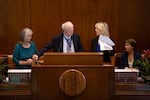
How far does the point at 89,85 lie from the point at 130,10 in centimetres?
405

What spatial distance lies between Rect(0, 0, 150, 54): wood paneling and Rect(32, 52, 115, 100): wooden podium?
12.4ft

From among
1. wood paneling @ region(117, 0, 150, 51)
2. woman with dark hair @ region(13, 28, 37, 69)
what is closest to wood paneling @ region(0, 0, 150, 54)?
wood paneling @ region(117, 0, 150, 51)

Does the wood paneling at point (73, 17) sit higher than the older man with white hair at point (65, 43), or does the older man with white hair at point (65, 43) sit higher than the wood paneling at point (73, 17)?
the wood paneling at point (73, 17)

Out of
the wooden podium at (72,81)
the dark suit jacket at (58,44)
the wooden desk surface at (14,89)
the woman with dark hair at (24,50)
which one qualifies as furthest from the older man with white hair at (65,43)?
the wooden podium at (72,81)

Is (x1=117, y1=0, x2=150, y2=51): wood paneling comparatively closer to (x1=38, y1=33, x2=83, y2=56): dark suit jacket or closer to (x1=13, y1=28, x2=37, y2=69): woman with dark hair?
(x1=38, y1=33, x2=83, y2=56): dark suit jacket

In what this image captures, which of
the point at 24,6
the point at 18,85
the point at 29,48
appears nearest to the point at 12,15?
the point at 24,6

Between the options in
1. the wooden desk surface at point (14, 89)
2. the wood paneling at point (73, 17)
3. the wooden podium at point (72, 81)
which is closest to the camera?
the wooden podium at point (72, 81)

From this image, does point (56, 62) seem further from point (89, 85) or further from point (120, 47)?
point (120, 47)

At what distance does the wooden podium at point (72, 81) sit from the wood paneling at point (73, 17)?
12.4 ft

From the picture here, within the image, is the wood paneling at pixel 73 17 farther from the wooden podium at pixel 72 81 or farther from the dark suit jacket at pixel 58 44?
the wooden podium at pixel 72 81

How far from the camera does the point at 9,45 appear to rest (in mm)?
7277

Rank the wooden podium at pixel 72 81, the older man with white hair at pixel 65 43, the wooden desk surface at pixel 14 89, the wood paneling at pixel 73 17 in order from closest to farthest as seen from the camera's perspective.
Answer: the wooden podium at pixel 72 81 < the wooden desk surface at pixel 14 89 < the older man with white hair at pixel 65 43 < the wood paneling at pixel 73 17

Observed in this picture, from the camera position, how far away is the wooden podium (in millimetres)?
3449

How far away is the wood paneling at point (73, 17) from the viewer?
720 centimetres
